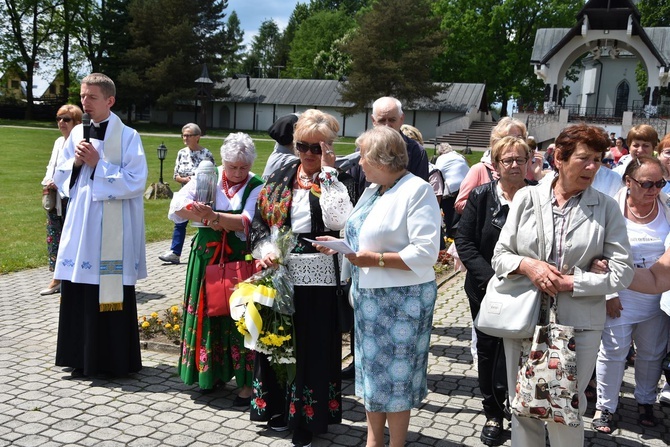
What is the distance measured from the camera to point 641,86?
52.4 m

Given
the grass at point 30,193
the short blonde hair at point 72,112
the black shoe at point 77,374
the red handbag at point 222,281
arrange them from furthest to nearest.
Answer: the grass at point 30,193
the short blonde hair at point 72,112
the black shoe at point 77,374
the red handbag at point 222,281

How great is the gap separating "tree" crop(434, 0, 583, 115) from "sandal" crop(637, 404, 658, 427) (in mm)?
49098

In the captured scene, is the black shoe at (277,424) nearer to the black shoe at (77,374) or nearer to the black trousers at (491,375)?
the black trousers at (491,375)

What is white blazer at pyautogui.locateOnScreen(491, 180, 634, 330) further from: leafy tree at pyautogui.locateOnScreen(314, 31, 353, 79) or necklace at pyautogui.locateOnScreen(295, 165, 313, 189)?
leafy tree at pyautogui.locateOnScreen(314, 31, 353, 79)

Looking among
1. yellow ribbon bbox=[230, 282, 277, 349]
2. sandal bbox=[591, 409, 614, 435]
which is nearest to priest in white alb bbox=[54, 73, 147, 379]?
yellow ribbon bbox=[230, 282, 277, 349]

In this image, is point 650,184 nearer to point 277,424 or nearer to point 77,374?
point 277,424

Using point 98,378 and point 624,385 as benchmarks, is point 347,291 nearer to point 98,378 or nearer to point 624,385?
point 98,378

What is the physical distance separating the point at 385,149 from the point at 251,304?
1.40 m

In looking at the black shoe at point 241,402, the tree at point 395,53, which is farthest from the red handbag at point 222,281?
the tree at point 395,53

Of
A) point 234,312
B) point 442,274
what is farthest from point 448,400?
point 442,274

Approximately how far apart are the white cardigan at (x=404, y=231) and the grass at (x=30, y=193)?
25.2ft

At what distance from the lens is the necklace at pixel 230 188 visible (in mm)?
5125

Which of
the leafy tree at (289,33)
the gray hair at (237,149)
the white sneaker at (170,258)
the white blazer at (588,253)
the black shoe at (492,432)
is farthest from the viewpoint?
the leafy tree at (289,33)

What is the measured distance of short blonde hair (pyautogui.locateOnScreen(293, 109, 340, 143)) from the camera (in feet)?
14.0
